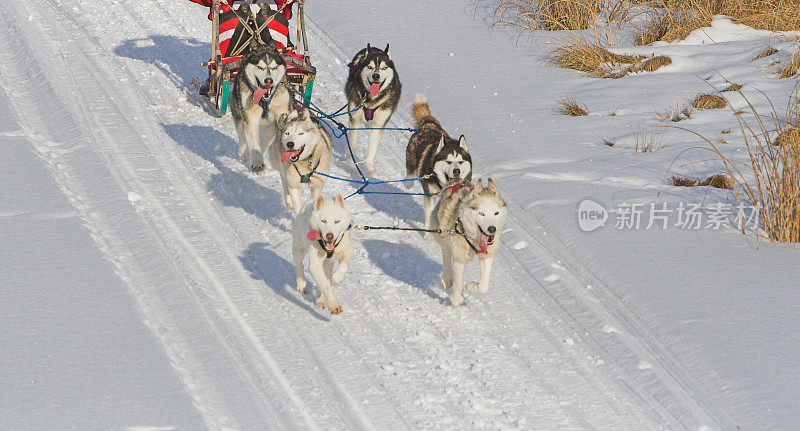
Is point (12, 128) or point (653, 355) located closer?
point (653, 355)

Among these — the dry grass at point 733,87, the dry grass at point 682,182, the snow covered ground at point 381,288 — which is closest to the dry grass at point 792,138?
the snow covered ground at point 381,288

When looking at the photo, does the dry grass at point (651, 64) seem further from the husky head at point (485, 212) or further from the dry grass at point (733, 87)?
the husky head at point (485, 212)

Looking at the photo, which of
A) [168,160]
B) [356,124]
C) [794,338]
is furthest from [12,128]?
[794,338]

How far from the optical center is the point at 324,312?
178 inches

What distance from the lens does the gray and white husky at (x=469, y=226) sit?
4.32 metres

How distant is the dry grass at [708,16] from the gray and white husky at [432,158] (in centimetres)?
388

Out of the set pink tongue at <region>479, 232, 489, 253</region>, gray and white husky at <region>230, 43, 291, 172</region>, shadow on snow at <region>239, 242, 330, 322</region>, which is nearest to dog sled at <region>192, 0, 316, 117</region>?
gray and white husky at <region>230, 43, 291, 172</region>

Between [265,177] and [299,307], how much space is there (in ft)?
6.70

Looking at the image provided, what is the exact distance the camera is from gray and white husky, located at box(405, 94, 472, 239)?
5270 mm

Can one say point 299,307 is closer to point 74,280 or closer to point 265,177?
point 74,280

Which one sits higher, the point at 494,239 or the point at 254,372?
the point at 494,239

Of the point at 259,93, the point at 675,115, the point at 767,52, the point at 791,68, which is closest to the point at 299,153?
the point at 259,93

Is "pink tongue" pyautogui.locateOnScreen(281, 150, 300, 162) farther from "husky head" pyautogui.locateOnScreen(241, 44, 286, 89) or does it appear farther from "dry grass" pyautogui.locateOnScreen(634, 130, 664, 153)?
"dry grass" pyautogui.locateOnScreen(634, 130, 664, 153)

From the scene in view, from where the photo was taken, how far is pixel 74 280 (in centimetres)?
446
